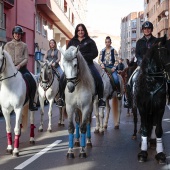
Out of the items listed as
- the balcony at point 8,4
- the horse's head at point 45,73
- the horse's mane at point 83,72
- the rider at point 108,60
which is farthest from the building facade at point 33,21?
the horse's mane at point 83,72

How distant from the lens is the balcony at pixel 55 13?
30.8 m

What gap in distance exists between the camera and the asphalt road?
6664 millimetres

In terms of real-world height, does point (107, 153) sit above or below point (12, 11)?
below

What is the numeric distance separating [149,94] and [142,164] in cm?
137

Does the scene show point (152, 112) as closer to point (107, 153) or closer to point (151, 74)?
point (151, 74)

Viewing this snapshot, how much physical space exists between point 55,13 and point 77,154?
27660mm

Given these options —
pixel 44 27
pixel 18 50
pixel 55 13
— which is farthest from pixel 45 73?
pixel 44 27

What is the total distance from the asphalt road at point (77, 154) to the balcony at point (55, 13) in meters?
21.8

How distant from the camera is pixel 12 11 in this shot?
24828 millimetres

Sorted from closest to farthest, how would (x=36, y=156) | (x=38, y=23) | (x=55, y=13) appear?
1. (x=36, y=156)
2. (x=38, y=23)
3. (x=55, y=13)

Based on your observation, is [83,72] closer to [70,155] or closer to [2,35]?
[70,155]

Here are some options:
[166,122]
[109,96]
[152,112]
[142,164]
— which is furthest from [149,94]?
[166,122]

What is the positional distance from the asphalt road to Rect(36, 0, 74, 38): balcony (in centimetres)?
2185

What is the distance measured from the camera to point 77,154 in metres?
7.68
